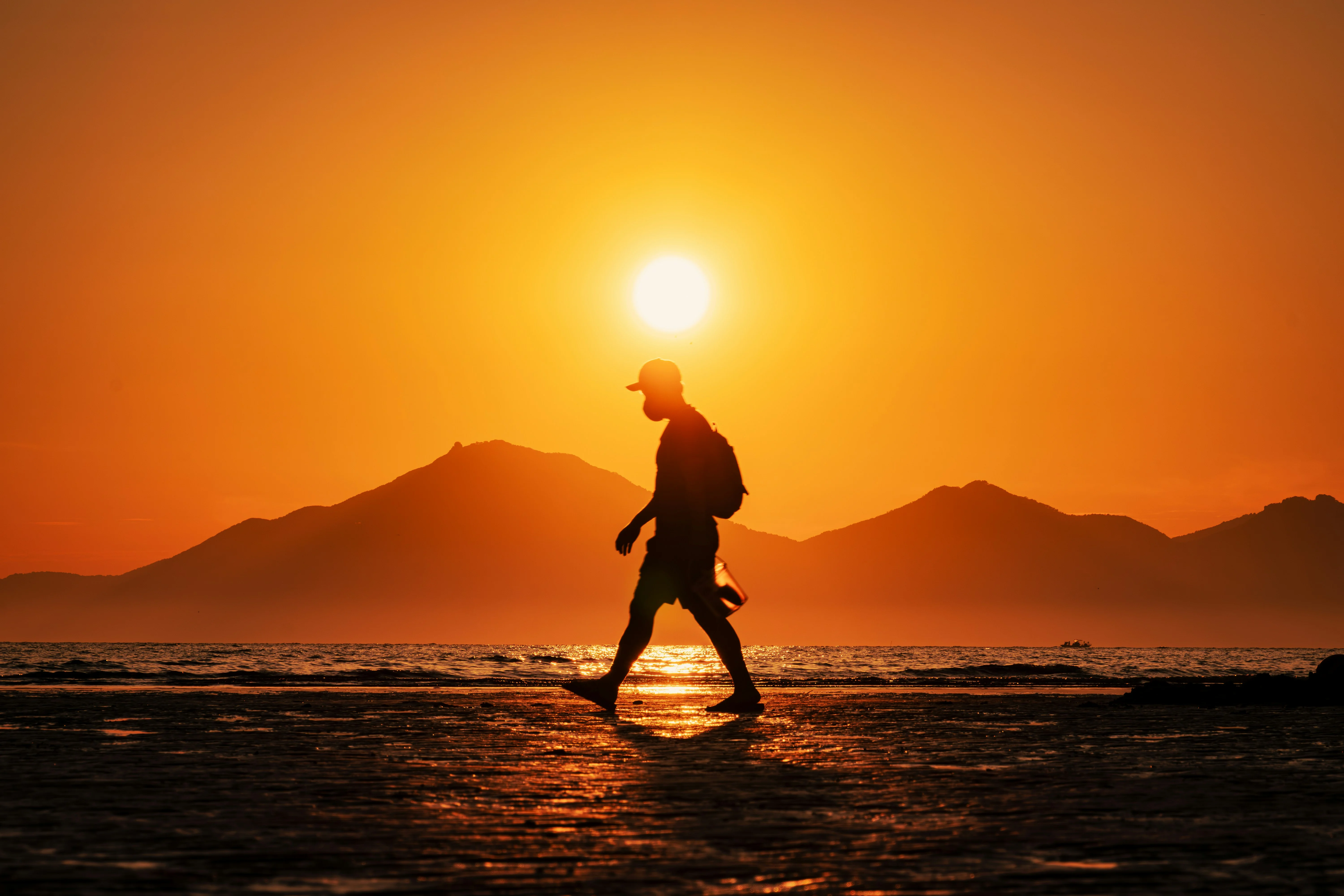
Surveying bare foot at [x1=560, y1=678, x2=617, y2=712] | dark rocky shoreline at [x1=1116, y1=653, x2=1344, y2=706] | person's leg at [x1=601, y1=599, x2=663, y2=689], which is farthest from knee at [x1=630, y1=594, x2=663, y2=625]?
dark rocky shoreline at [x1=1116, y1=653, x2=1344, y2=706]

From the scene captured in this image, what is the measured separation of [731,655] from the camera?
10727mm

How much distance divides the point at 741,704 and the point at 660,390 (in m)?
2.75

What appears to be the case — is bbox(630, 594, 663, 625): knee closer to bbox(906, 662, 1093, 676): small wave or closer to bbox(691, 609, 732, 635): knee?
bbox(691, 609, 732, 635): knee

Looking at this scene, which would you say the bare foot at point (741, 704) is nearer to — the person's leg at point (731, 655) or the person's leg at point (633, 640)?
the person's leg at point (731, 655)

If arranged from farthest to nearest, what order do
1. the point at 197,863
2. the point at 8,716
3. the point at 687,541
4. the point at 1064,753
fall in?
the point at 687,541 → the point at 8,716 → the point at 1064,753 → the point at 197,863

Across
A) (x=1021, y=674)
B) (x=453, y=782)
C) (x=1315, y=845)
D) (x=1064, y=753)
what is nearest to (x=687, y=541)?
(x=1064, y=753)

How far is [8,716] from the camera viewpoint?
9180 millimetres

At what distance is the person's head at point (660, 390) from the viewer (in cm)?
1126

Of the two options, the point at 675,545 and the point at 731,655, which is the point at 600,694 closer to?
the point at 731,655

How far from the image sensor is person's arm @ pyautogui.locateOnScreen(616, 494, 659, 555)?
1042 centimetres

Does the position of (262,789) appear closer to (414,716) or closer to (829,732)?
(829,732)

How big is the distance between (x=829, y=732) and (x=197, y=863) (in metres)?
5.12

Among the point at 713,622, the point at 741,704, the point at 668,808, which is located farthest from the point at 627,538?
the point at 668,808

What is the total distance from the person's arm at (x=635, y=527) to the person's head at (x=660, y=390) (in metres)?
0.74
